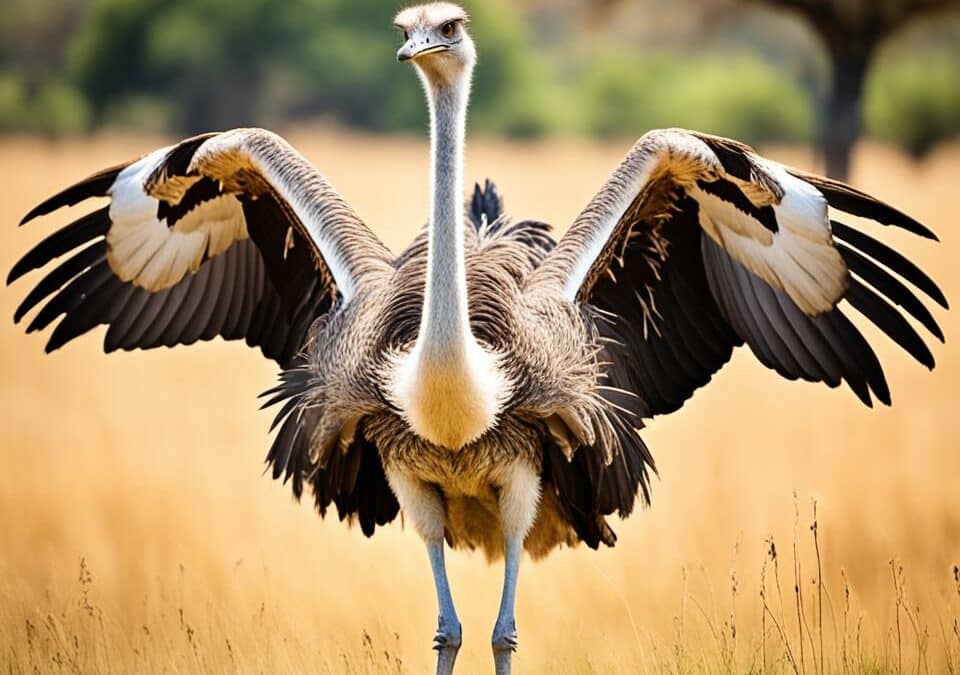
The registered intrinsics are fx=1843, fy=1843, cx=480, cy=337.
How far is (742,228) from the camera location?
864 centimetres

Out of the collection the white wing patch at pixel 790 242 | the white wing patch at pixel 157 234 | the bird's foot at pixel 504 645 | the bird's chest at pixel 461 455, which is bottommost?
the bird's foot at pixel 504 645

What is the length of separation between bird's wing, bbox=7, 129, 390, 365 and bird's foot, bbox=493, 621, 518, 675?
1.72 meters

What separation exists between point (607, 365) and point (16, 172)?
2127 centimetres

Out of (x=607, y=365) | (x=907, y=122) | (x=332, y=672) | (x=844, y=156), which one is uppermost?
(x=907, y=122)

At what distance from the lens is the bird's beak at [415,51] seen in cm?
726

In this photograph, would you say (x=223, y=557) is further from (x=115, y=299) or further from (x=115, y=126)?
(x=115, y=126)

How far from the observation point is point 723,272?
8.93m

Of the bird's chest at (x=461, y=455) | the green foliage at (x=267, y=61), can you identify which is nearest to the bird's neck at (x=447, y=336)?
the bird's chest at (x=461, y=455)

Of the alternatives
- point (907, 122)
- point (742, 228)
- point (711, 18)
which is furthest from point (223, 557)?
point (907, 122)

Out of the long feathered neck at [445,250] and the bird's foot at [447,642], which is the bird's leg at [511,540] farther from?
the long feathered neck at [445,250]

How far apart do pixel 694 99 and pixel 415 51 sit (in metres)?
41.0

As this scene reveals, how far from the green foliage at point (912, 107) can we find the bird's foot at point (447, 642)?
3499 centimetres

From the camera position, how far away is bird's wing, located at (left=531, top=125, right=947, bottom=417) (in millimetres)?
8281

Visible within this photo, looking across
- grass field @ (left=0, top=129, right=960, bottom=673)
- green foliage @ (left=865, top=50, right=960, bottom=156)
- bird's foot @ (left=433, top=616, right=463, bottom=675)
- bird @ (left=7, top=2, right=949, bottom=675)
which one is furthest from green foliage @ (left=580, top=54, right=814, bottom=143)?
bird's foot @ (left=433, top=616, right=463, bottom=675)
